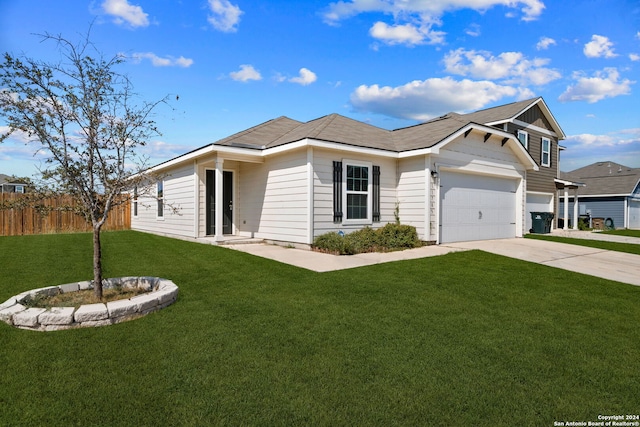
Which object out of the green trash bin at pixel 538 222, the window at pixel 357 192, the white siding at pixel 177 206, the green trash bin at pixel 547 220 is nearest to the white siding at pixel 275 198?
the window at pixel 357 192

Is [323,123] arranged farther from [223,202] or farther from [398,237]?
[398,237]

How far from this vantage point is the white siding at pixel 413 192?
1034 cm

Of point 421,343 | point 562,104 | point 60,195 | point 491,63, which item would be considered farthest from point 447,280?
point 562,104

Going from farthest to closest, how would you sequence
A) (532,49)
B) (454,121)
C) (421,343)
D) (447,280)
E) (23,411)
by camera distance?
(454,121), (532,49), (447,280), (421,343), (23,411)

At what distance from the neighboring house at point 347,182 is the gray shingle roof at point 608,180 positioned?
1778cm

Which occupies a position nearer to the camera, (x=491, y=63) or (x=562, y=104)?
(x=491, y=63)

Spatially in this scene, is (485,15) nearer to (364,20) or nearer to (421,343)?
(364,20)

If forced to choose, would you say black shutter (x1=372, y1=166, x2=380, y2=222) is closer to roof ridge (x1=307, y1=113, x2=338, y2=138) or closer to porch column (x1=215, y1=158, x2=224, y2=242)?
roof ridge (x1=307, y1=113, x2=338, y2=138)

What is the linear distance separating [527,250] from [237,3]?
10238 millimetres

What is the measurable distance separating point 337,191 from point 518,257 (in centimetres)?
485

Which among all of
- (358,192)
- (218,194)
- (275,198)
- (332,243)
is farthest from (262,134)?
(332,243)

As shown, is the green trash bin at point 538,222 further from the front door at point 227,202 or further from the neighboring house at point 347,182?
the front door at point 227,202

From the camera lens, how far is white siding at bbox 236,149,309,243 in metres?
9.39

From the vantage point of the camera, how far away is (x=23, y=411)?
7.22 ft
